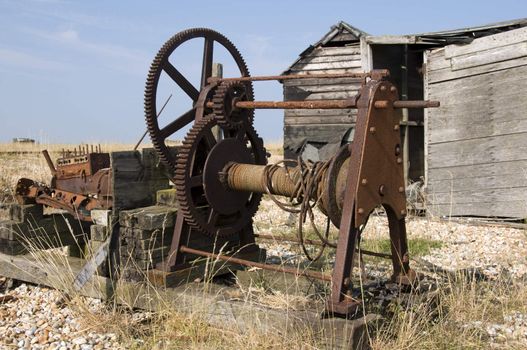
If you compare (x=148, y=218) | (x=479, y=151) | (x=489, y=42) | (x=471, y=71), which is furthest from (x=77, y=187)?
(x=489, y=42)

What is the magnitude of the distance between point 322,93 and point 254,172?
7843 millimetres

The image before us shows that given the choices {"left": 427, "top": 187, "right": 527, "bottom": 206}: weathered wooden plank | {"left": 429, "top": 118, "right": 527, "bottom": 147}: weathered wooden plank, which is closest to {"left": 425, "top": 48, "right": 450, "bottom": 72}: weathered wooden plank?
{"left": 429, "top": 118, "right": 527, "bottom": 147}: weathered wooden plank

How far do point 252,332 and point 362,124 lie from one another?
1444 millimetres

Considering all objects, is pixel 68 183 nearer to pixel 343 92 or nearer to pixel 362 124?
pixel 362 124

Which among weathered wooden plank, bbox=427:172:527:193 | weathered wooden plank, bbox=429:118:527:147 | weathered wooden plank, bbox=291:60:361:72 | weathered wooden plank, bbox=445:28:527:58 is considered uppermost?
weathered wooden plank, bbox=291:60:361:72

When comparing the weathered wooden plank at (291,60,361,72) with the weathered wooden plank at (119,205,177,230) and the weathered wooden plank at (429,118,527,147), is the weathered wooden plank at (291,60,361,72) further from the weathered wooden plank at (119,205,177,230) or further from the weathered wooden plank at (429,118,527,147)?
the weathered wooden plank at (119,205,177,230)

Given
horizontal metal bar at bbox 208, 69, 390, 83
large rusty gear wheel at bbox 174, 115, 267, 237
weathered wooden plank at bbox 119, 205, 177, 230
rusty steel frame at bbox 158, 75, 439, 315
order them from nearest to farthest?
rusty steel frame at bbox 158, 75, 439, 315 → horizontal metal bar at bbox 208, 69, 390, 83 → large rusty gear wheel at bbox 174, 115, 267, 237 → weathered wooden plank at bbox 119, 205, 177, 230

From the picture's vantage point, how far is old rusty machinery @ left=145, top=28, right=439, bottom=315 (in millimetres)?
3381

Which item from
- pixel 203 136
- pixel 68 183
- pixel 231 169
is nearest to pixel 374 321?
pixel 231 169

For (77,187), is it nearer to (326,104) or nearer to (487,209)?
(326,104)

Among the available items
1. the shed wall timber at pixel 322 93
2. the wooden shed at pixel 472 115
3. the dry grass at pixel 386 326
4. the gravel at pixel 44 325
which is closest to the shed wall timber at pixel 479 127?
the wooden shed at pixel 472 115

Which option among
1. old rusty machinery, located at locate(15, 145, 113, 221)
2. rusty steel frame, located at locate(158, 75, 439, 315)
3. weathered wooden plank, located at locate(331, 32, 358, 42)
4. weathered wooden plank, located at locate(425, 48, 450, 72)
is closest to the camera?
rusty steel frame, located at locate(158, 75, 439, 315)

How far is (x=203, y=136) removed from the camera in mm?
4410

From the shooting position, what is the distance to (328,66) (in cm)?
1159
